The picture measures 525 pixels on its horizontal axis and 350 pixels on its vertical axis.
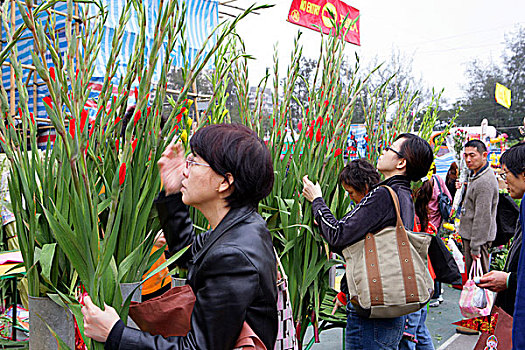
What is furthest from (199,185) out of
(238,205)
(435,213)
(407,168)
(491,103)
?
(491,103)

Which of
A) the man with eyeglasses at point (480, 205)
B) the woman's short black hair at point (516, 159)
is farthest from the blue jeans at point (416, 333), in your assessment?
the man with eyeglasses at point (480, 205)

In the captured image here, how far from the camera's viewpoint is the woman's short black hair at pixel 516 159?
2086mm

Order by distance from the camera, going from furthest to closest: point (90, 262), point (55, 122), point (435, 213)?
point (435, 213) → point (90, 262) → point (55, 122)

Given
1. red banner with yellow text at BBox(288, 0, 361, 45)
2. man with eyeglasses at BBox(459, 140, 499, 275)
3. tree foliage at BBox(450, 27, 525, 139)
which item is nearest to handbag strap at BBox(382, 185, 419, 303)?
red banner with yellow text at BBox(288, 0, 361, 45)

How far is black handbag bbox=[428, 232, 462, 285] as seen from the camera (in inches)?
98.0

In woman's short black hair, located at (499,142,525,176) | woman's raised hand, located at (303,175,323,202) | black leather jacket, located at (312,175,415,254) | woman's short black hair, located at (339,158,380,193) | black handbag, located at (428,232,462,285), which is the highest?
woman's short black hair, located at (499,142,525,176)

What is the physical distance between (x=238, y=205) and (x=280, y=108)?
1170mm

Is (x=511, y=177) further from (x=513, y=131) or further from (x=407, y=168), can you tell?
(x=513, y=131)

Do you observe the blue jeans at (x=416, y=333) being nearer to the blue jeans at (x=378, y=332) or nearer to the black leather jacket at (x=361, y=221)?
the blue jeans at (x=378, y=332)

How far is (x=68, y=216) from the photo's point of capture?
1354 millimetres

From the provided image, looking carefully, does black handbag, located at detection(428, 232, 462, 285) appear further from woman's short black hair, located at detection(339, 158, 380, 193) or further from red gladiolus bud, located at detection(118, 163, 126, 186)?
red gladiolus bud, located at detection(118, 163, 126, 186)

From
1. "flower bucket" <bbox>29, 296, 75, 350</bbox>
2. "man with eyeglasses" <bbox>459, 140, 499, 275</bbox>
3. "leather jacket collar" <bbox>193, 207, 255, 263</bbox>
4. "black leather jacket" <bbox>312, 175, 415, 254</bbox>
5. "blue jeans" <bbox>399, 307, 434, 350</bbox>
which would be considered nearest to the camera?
"leather jacket collar" <bbox>193, 207, 255, 263</bbox>

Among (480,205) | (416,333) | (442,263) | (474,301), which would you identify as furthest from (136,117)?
(480,205)

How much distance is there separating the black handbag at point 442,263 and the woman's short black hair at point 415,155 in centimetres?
42
